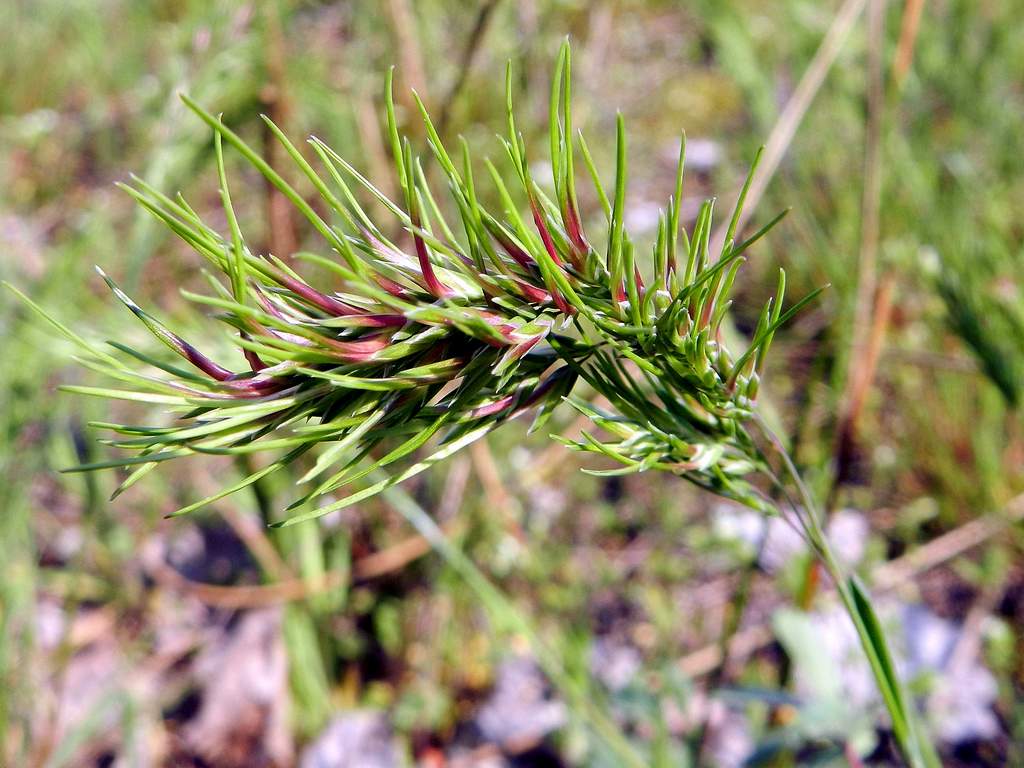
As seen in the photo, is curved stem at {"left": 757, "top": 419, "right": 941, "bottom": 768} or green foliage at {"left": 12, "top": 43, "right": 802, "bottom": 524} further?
curved stem at {"left": 757, "top": 419, "right": 941, "bottom": 768}

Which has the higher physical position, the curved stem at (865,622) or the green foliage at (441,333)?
the green foliage at (441,333)

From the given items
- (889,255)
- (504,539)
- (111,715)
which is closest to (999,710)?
(889,255)

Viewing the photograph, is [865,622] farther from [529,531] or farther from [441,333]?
[529,531]

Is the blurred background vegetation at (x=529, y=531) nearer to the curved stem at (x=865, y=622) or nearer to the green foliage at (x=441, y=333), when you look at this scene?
the curved stem at (x=865, y=622)

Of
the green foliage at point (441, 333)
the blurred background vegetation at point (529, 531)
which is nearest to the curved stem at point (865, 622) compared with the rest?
the green foliage at point (441, 333)

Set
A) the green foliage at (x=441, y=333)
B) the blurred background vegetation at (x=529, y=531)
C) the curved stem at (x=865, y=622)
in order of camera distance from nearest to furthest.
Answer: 1. the green foliage at (x=441, y=333)
2. the curved stem at (x=865, y=622)
3. the blurred background vegetation at (x=529, y=531)

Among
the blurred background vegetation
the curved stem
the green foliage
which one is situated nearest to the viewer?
the green foliage

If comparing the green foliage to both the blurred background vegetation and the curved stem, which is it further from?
the blurred background vegetation

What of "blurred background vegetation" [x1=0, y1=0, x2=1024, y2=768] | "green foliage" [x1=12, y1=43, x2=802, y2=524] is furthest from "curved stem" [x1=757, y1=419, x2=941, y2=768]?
"blurred background vegetation" [x1=0, y1=0, x2=1024, y2=768]

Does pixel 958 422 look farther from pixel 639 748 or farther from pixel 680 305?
pixel 680 305

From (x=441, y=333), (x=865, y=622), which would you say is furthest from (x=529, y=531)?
(x=441, y=333)
